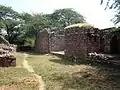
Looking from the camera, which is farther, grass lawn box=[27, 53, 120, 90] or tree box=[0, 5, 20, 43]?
tree box=[0, 5, 20, 43]

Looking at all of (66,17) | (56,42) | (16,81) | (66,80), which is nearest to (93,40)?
(66,80)

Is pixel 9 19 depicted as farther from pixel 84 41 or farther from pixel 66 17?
pixel 84 41

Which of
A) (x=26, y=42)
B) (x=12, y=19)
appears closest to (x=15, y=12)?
(x=12, y=19)

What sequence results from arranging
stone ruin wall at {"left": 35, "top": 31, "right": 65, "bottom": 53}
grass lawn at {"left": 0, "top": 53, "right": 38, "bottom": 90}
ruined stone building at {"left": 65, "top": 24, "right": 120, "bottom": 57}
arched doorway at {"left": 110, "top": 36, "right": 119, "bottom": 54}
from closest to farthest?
grass lawn at {"left": 0, "top": 53, "right": 38, "bottom": 90} < ruined stone building at {"left": 65, "top": 24, "right": 120, "bottom": 57} < arched doorway at {"left": 110, "top": 36, "right": 119, "bottom": 54} < stone ruin wall at {"left": 35, "top": 31, "right": 65, "bottom": 53}

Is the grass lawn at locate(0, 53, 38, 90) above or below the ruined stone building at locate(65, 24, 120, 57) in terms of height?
below

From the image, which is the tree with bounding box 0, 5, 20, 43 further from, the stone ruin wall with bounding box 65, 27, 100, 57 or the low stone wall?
the stone ruin wall with bounding box 65, 27, 100, 57

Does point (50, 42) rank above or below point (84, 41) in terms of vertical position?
above

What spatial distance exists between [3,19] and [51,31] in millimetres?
13026

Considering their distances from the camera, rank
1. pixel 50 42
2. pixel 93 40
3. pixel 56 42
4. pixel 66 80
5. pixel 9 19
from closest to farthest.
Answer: pixel 66 80 → pixel 93 40 → pixel 50 42 → pixel 56 42 → pixel 9 19

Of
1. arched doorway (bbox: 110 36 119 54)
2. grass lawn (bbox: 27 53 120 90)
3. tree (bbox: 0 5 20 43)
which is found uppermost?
tree (bbox: 0 5 20 43)

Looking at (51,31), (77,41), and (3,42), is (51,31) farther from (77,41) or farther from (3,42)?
(77,41)

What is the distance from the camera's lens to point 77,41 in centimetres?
1941

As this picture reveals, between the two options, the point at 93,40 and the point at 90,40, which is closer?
the point at 90,40

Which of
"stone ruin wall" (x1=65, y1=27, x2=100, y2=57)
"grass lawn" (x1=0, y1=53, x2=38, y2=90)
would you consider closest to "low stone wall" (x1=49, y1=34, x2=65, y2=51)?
"stone ruin wall" (x1=65, y1=27, x2=100, y2=57)
